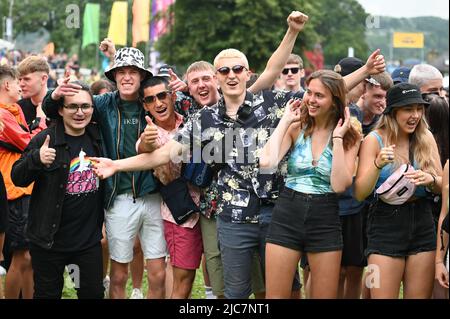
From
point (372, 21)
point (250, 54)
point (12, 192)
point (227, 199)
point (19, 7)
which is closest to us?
point (227, 199)

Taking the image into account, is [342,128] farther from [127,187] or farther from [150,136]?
[127,187]

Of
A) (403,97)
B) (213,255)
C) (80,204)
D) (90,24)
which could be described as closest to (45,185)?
(80,204)

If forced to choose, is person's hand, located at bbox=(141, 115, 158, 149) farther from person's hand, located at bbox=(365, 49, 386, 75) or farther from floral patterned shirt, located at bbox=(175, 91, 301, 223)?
person's hand, located at bbox=(365, 49, 386, 75)

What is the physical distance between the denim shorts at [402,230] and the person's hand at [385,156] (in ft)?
1.38

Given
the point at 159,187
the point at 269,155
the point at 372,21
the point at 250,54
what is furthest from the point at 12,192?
the point at 250,54

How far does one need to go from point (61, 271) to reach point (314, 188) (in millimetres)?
2073

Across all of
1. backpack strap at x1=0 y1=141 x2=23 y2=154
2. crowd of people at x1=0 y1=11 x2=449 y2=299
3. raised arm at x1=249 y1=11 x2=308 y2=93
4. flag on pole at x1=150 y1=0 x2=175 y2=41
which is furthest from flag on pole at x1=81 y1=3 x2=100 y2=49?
raised arm at x1=249 y1=11 x2=308 y2=93

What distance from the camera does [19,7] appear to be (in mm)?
58812

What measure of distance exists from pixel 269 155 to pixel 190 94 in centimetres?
131

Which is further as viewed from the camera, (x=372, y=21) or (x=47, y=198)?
(x=372, y=21)

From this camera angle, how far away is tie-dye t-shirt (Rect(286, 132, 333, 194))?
511 centimetres

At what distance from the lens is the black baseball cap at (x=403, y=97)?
17.4ft

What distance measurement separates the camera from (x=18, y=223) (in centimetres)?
646
